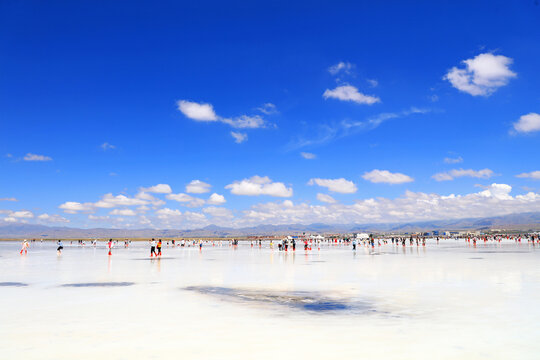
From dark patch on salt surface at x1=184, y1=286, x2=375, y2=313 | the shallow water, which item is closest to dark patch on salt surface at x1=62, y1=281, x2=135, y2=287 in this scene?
the shallow water

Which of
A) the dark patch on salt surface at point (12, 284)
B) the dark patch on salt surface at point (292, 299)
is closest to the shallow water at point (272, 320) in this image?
the dark patch on salt surface at point (292, 299)

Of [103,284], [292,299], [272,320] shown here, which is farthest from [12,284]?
[272,320]

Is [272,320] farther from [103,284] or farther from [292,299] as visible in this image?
[103,284]

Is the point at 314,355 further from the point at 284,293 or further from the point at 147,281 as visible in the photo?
the point at 147,281

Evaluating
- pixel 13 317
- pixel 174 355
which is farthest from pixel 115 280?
pixel 174 355

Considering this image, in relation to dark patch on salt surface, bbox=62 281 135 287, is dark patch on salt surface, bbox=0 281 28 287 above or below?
above

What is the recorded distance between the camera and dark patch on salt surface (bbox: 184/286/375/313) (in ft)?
41.7

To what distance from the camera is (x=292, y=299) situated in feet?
47.9

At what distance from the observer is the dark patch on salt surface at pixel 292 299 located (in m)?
12.7

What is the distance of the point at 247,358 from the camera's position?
24.8 feet

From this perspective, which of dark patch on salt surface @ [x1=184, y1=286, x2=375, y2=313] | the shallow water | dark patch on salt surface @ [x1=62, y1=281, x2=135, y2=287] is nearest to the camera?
the shallow water

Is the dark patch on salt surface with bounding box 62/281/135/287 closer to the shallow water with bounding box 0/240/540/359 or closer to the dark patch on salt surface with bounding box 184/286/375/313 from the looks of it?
the shallow water with bounding box 0/240/540/359

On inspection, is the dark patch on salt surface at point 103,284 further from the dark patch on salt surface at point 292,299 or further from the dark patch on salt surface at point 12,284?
the dark patch on salt surface at point 292,299

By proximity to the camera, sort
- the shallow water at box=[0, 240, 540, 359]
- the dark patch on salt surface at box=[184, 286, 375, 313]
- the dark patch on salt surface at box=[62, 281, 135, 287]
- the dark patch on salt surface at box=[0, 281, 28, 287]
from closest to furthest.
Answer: the shallow water at box=[0, 240, 540, 359] → the dark patch on salt surface at box=[184, 286, 375, 313] → the dark patch on salt surface at box=[0, 281, 28, 287] → the dark patch on salt surface at box=[62, 281, 135, 287]
